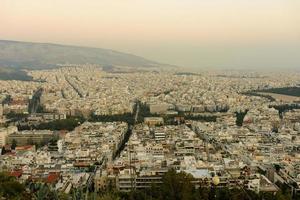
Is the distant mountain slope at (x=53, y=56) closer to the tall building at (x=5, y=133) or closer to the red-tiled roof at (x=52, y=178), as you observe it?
the tall building at (x=5, y=133)

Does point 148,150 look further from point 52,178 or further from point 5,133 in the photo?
point 5,133

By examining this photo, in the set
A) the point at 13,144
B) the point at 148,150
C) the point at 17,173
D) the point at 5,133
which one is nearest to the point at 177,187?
the point at 17,173

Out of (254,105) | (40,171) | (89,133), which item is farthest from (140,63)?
(40,171)

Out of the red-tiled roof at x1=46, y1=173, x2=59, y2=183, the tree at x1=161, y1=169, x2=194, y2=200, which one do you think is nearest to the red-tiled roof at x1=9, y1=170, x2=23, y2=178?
the red-tiled roof at x1=46, y1=173, x2=59, y2=183

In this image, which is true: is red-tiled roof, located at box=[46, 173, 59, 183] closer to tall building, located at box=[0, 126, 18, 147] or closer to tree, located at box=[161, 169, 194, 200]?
tree, located at box=[161, 169, 194, 200]

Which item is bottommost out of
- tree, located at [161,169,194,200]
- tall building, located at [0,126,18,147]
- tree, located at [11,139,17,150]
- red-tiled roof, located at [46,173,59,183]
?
tree, located at [11,139,17,150]

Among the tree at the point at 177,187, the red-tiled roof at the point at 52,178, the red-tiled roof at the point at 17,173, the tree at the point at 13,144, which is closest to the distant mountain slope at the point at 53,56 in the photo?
the tree at the point at 13,144

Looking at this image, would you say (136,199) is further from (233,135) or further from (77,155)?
(233,135)
